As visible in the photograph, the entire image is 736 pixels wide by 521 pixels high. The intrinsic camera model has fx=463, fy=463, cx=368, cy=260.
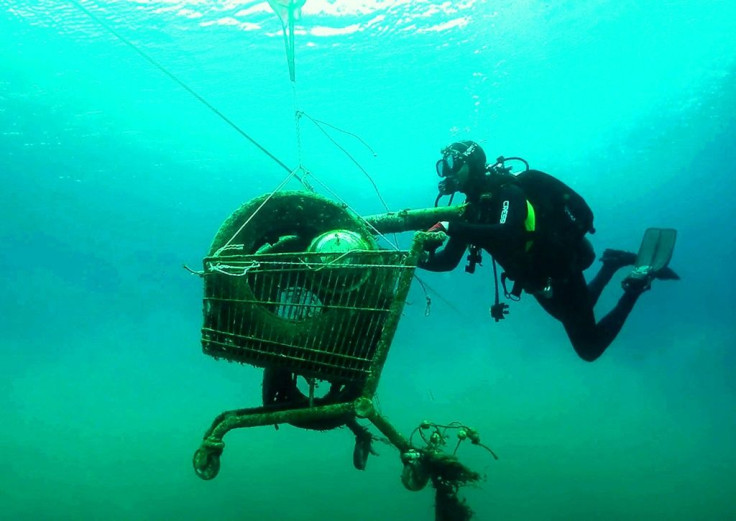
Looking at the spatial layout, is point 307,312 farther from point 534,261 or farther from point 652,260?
point 652,260

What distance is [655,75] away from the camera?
26.5 metres

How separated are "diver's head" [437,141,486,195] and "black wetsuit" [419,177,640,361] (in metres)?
0.20

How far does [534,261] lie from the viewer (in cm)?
575

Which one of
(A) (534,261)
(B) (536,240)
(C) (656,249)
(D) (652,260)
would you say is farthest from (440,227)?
(C) (656,249)

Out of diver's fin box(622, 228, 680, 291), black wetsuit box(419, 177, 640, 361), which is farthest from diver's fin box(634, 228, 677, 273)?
black wetsuit box(419, 177, 640, 361)

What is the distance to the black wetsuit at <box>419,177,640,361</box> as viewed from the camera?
4383 mm

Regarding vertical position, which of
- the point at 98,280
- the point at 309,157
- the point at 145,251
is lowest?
the point at 98,280

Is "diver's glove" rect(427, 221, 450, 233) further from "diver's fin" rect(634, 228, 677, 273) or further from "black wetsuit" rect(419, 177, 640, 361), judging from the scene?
"diver's fin" rect(634, 228, 677, 273)

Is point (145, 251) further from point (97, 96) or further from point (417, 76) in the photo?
point (417, 76)

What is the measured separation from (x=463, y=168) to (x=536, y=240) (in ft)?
4.03

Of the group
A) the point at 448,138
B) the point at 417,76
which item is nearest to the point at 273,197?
the point at 417,76

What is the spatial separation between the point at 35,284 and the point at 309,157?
109 feet

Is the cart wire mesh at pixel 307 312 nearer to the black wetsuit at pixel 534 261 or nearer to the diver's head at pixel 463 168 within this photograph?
the black wetsuit at pixel 534 261

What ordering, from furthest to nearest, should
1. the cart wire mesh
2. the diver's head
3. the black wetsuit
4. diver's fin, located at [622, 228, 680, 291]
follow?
1. diver's fin, located at [622, 228, 680, 291]
2. the diver's head
3. the black wetsuit
4. the cart wire mesh
